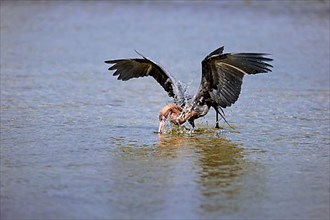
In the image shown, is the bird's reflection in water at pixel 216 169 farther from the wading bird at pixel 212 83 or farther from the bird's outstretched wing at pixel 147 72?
the bird's outstretched wing at pixel 147 72

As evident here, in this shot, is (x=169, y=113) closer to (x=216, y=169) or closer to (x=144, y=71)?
(x=144, y=71)

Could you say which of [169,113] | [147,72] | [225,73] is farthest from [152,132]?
[225,73]

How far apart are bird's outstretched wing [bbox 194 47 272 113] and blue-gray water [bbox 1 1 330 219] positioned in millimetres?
311

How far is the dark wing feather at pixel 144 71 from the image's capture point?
795 cm

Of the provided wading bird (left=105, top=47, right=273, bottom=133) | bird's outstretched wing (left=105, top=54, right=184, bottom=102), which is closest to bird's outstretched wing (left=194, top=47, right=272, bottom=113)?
wading bird (left=105, top=47, right=273, bottom=133)

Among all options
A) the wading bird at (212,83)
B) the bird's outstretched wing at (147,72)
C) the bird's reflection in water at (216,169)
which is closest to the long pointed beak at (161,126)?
the wading bird at (212,83)

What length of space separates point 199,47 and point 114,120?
4.82 m

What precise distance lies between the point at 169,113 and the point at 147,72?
1.82 feet

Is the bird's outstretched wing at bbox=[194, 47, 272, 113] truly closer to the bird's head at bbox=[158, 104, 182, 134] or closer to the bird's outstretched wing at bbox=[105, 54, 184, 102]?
the bird's head at bbox=[158, 104, 182, 134]

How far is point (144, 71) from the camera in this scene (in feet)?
26.6

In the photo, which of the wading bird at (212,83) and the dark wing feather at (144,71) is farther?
the dark wing feather at (144,71)

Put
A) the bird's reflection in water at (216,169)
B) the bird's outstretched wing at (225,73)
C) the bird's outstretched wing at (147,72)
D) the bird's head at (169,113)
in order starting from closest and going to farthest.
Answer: the bird's reflection in water at (216,169)
the bird's outstretched wing at (225,73)
the bird's head at (169,113)
the bird's outstretched wing at (147,72)

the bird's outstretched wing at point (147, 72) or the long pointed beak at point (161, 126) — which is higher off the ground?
the bird's outstretched wing at point (147, 72)

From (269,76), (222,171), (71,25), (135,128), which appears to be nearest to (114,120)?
(135,128)
